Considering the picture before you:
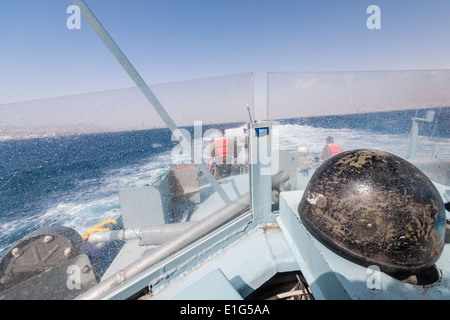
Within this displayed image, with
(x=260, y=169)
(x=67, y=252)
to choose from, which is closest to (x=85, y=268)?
(x=67, y=252)

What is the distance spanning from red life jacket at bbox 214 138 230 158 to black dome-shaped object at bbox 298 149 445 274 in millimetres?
6943

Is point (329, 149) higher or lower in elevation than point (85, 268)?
higher

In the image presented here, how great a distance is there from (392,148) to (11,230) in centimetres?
1896

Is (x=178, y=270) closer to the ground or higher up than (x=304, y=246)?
closer to the ground

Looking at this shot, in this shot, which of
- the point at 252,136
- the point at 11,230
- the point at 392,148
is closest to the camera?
the point at 252,136

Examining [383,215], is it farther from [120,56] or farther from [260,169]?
[120,56]

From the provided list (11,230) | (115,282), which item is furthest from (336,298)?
(11,230)

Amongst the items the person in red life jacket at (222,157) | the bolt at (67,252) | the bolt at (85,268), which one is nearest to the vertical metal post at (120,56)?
the bolt at (85,268)

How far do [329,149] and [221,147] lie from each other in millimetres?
4486

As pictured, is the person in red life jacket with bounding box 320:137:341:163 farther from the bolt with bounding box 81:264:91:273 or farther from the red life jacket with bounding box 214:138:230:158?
the bolt with bounding box 81:264:91:273

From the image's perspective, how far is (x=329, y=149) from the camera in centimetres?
602

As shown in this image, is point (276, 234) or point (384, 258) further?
point (276, 234)

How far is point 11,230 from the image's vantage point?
11023 mm

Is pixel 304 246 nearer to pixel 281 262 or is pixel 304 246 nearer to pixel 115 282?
pixel 281 262
